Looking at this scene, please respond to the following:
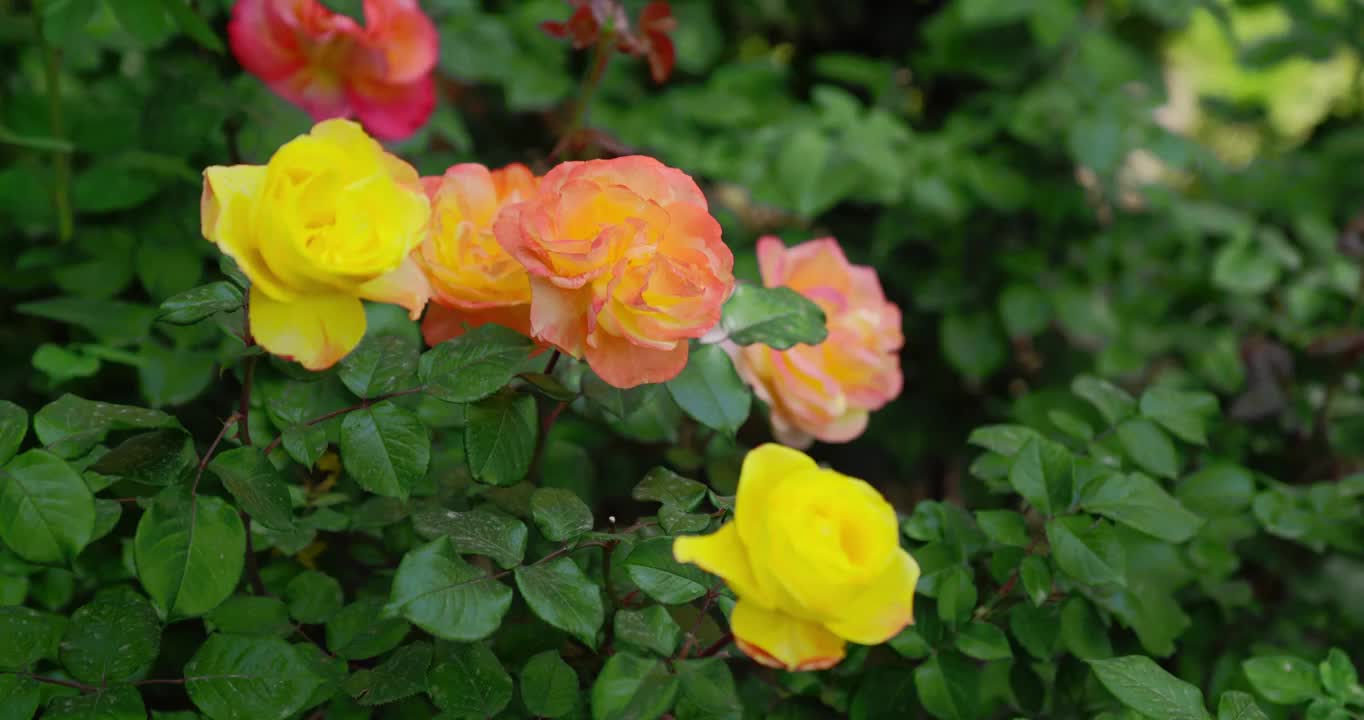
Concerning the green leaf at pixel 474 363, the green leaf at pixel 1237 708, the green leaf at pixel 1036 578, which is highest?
the green leaf at pixel 474 363

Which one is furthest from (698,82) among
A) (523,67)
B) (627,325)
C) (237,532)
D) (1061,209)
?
(237,532)

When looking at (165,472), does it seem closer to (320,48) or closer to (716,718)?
(716,718)

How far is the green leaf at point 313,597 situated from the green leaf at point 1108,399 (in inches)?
21.6

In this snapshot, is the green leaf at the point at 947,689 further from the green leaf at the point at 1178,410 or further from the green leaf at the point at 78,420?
the green leaf at the point at 78,420

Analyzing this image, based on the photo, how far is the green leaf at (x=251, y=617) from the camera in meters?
0.61

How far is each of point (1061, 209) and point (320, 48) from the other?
0.97 metres

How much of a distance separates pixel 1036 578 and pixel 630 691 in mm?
293

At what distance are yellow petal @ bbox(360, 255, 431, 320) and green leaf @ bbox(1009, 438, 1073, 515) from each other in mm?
372

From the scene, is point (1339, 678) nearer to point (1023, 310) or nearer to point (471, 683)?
point (471, 683)

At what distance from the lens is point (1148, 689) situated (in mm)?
579

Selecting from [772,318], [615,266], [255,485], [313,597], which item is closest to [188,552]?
[255,485]

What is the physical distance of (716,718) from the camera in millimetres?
548

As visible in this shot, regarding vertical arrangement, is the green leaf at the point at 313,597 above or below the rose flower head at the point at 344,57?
below

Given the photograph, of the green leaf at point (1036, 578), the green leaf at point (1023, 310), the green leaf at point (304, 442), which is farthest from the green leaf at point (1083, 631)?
the green leaf at point (1023, 310)
